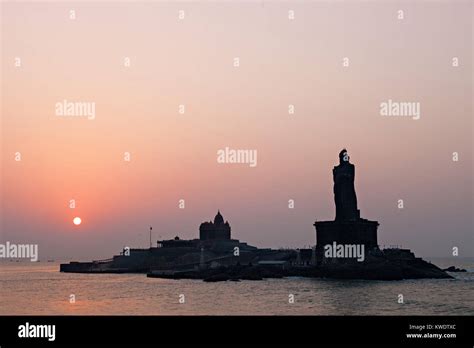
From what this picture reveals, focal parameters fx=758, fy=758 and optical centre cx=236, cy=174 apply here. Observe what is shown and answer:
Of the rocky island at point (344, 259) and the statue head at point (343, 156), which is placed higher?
the statue head at point (343, 156)

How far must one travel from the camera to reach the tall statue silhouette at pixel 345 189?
14412cm

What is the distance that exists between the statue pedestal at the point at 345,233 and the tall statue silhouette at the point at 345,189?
1821mm

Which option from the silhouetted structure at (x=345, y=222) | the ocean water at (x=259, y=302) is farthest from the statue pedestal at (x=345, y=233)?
the ocean water at (x=259, y=302)

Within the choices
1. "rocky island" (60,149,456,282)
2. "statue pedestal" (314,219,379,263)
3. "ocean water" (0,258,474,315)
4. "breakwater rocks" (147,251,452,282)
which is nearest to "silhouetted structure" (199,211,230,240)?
"rocky island" (60,149,456,282)

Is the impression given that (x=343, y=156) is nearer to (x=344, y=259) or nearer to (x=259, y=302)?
(x=344, y=259)

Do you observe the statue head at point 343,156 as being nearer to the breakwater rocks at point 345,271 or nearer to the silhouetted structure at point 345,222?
the silhouetted structure at point 345,222

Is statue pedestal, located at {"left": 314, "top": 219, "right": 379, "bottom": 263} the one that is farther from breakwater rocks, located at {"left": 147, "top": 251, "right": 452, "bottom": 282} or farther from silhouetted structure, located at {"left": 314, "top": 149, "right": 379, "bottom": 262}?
breakwater rocks, located at {"left": 147, "top": 251, "right": 452, "bottom": 282}

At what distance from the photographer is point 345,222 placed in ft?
467

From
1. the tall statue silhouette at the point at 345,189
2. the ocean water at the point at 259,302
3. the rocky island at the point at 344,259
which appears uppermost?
the tall statue silhouette at the point at 345,189

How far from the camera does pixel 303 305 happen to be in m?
77.0

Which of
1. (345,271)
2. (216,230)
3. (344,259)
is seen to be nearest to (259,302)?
(345,271)
